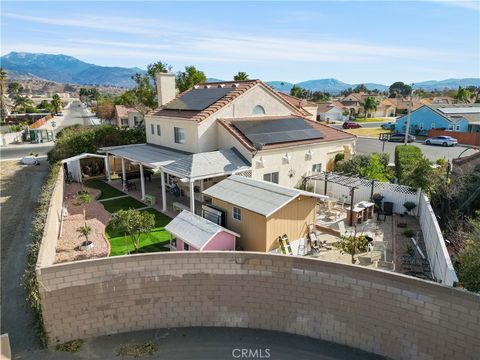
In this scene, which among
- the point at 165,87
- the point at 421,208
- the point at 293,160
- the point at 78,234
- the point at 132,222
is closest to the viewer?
the point at 132,222

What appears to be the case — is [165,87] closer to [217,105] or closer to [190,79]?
[217,105]

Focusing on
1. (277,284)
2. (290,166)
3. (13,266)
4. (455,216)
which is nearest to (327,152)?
(290,166)

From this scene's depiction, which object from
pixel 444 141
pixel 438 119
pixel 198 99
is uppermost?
pixel 198 99

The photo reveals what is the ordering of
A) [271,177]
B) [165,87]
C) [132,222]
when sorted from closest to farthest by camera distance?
[132,222]
[271,177]
[165,87]

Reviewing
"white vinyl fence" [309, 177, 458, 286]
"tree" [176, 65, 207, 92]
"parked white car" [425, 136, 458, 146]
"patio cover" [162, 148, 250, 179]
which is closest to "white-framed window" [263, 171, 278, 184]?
"patio cover" [162, 148, 250, 179]

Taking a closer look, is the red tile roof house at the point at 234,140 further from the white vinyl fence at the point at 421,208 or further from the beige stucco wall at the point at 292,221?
the beige stucco wall at the point at 292,221

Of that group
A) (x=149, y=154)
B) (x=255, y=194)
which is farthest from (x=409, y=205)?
(x=149, y=154)

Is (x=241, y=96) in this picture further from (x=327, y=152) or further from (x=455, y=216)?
(x=455, y=216)
